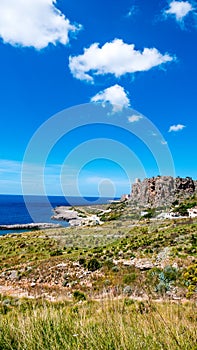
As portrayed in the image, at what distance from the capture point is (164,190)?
88.9m

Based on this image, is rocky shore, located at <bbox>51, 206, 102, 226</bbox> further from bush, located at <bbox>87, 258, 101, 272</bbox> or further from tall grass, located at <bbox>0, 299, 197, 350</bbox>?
tall grass, located at <bbox>0, 299, 197, 350</bbox>

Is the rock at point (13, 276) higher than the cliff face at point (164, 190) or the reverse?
the reverse

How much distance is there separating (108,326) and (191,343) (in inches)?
32.0

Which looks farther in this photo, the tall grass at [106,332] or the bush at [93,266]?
the bush at [93,266]

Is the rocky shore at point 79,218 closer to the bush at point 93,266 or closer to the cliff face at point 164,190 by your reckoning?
the cliff face at point 164,190

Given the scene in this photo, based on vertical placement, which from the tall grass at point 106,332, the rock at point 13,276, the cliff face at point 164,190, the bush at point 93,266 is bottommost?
the rock at point 13,276

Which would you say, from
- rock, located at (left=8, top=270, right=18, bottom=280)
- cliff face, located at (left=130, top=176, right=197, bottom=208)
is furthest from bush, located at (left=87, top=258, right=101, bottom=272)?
cliff face, located at (left=130, top=176, right=197, bottom=208)

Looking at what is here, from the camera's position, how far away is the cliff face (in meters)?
85.3

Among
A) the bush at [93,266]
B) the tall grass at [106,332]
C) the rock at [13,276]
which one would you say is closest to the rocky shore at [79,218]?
the rock at [13,276]

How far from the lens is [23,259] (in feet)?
95.9

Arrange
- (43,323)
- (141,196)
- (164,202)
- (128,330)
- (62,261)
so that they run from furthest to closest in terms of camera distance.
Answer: (141,196) < (164,202) < (62,261) < (43,323) < (128,330)

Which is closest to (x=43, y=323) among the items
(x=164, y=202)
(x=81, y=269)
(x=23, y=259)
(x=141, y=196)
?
(x=81, y=269)

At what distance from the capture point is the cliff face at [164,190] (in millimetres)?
85269

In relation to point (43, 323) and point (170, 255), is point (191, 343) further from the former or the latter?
point (170, 255)
